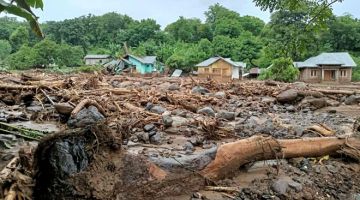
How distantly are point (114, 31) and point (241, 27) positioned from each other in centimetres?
2201

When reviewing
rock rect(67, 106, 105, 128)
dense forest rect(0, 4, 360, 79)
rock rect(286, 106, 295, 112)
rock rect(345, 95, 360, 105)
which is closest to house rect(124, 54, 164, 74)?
dense forest rect(0, 4, 360, 79)

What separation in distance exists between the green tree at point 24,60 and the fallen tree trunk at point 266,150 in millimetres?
35815

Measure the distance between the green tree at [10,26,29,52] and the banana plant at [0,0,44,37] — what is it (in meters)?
47.5

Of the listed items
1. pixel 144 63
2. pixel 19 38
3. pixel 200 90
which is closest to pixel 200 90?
pixel 200 90

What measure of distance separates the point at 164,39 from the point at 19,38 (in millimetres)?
21043

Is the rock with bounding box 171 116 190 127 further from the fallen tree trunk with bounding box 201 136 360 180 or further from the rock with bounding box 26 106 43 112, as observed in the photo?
the rock with bounding box 26 106 43 112

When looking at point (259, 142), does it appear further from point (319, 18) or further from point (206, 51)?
point (206, 51)

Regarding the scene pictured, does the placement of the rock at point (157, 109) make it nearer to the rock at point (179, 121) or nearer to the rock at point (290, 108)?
the rock at point (179, 121)

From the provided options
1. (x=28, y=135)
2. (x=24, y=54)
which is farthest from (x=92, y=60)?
(x=28, y=135)

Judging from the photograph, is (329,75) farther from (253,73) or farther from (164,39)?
(164,39)

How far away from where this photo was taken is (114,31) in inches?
2552

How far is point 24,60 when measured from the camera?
124 feet

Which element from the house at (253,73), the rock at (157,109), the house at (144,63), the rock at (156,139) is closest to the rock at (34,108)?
the rock at (157,109)

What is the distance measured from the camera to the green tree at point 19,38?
47.8 metres
